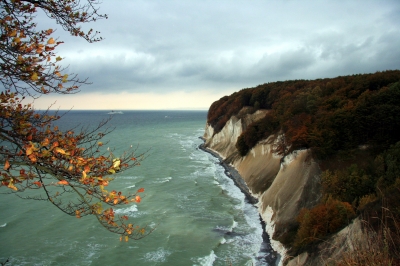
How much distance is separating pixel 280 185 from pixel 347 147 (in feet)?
21.3

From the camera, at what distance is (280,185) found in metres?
24.7

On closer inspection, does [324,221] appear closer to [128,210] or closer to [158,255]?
[158,255]

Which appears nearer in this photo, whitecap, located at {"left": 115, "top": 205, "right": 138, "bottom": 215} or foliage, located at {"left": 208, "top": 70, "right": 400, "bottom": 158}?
foliage, located at {"left": 208, "top": 70, "right": 400, "bottom": 158}

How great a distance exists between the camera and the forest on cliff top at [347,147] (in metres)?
15.9

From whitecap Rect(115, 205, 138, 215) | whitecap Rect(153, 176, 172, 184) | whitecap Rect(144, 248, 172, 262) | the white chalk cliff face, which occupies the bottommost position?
whitecap Rect(144, 248, 172, 262)

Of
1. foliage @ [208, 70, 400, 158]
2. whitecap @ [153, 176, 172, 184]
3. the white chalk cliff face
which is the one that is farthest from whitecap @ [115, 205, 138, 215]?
foliage @ [208, 70, 400, 158]

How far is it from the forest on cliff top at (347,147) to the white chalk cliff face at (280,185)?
795 millimetres

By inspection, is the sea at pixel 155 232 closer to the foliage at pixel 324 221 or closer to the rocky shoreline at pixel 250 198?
the rocky shoreline at pixel 250 198

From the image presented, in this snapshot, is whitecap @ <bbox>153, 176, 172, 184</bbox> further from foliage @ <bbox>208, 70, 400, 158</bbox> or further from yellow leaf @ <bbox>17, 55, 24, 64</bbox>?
yellow leaf @ <bbox>17, 55, 24, 64</bbox>

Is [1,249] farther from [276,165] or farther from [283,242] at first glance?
[276,165]

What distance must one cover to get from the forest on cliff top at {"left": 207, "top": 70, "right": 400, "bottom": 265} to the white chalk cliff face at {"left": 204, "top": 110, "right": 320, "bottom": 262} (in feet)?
2.61

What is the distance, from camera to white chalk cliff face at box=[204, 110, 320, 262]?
68.7 feet

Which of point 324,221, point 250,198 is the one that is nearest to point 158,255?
point 324,221

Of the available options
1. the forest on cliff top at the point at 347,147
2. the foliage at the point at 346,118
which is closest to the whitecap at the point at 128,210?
the forest on cliff top at the point at 347,147
